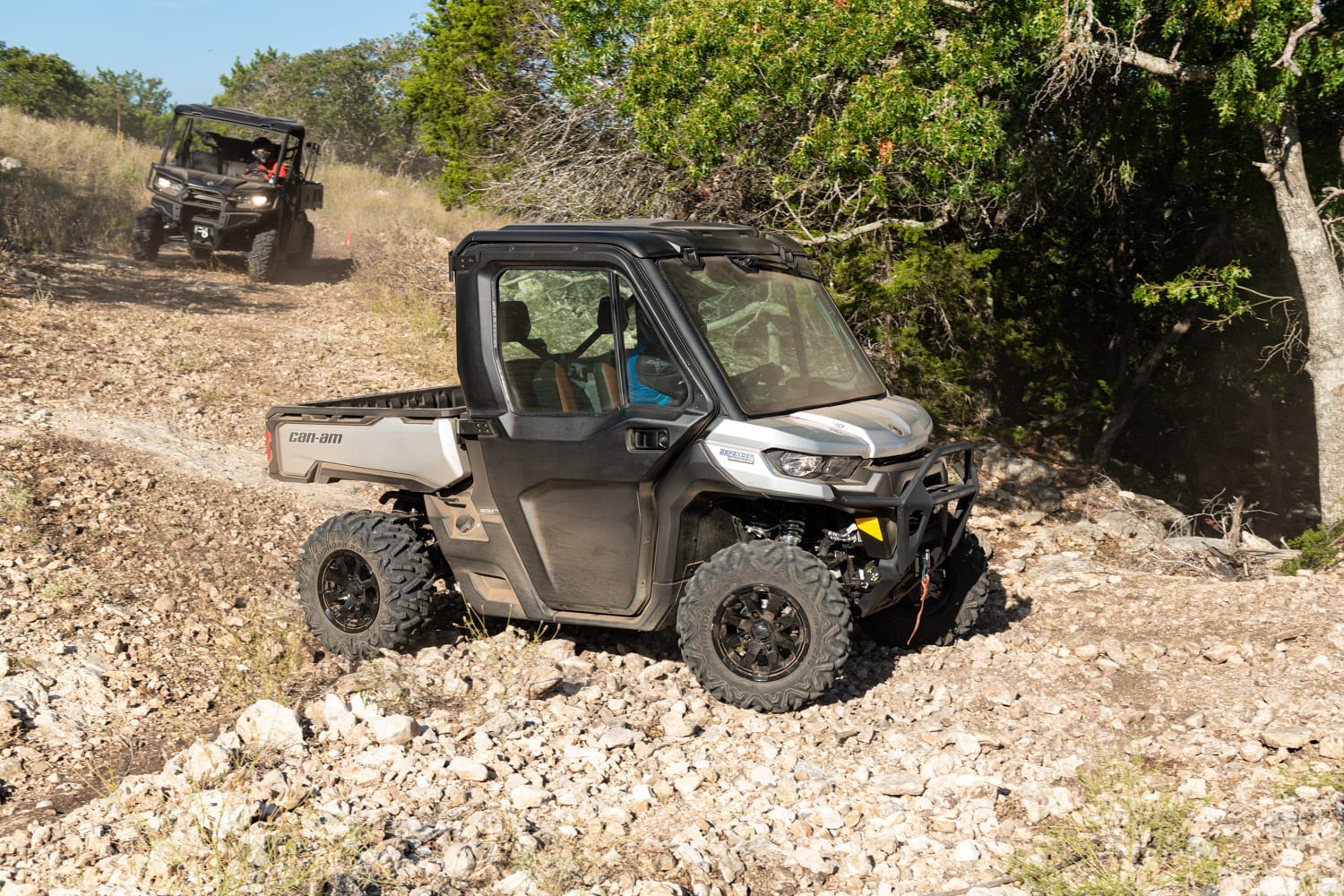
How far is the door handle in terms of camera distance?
4812 mm

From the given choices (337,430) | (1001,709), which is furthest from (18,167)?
(1001,709)

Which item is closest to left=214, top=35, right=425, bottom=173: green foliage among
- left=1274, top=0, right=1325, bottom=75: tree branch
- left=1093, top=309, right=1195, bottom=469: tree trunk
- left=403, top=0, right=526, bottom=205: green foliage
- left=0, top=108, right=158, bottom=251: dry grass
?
left=0, top=108, right=158, bottom=251: dry grass

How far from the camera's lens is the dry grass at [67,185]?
17048 millimetres

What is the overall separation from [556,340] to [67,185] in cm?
1864

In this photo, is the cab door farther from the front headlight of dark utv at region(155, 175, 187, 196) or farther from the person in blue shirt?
the front headlight of dark utv at region(155, 175, 187, 196)

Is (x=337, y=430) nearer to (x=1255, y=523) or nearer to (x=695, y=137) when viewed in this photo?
(x=695, y=137)

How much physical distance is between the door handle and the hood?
24 cm

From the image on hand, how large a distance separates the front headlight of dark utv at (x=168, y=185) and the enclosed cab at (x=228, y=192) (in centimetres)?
1

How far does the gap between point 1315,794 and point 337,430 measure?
4402 mm

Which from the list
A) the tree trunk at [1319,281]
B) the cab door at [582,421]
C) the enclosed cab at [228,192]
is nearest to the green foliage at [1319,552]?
the tree trunk at [1319,281]

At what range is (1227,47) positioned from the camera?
329 inches

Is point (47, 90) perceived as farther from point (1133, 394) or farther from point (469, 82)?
point (1133, 394)

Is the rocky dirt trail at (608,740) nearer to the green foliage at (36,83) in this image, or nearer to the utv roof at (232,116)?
the utv roof at (232,116)

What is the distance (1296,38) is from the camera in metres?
7.55
